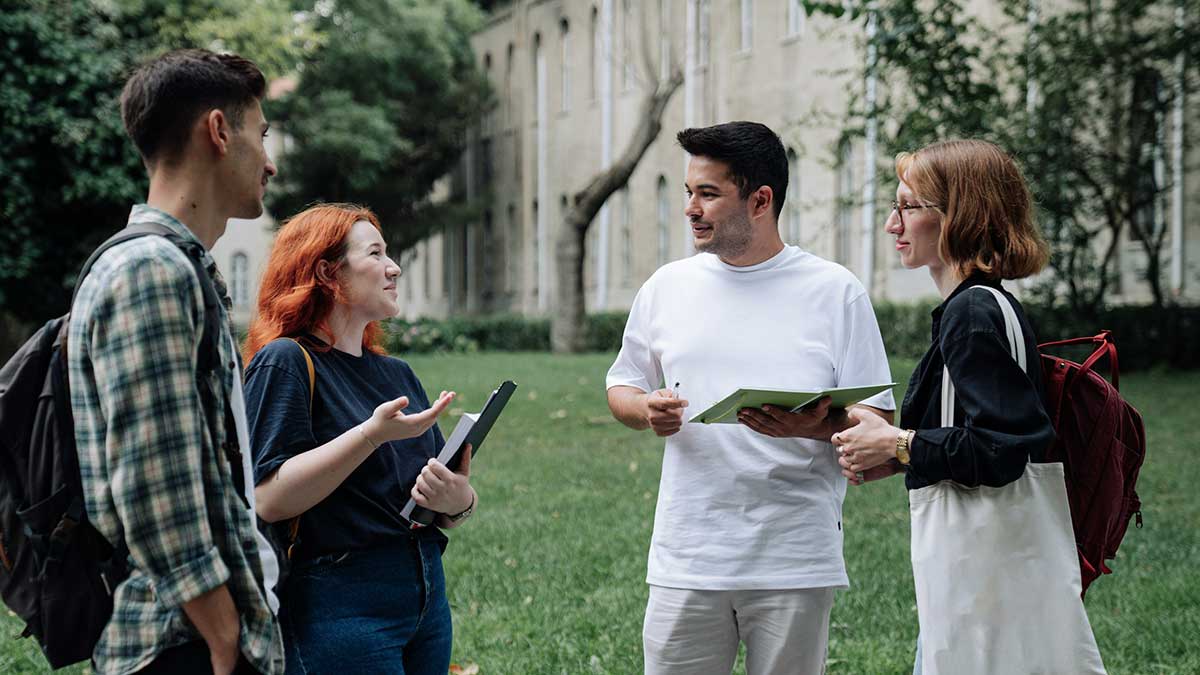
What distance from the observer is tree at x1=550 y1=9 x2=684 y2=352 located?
3064 cm

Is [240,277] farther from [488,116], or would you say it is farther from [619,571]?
[619,571]

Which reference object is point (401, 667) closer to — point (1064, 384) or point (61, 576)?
point (61, 576)

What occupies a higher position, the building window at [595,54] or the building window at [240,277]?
the building window at [595,54]

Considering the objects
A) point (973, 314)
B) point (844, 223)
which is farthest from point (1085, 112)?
point (973, 314)

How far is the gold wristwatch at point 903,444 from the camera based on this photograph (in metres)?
3.11

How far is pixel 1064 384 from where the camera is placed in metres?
3.08

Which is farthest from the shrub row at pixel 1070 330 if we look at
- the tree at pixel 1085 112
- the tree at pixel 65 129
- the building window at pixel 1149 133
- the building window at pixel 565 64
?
the building window at pixel 565 64

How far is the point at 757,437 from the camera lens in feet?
11.9

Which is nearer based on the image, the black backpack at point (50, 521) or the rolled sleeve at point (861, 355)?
the black backpack at point (50, 521)

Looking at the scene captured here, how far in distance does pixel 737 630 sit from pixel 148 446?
1976mm

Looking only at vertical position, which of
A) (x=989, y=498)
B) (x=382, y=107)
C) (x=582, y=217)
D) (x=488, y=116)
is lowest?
(x=989, y=498)

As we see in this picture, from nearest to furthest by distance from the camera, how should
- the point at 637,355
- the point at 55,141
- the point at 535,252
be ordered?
the point at 637,355
the point at 55,141
the point at 535,252

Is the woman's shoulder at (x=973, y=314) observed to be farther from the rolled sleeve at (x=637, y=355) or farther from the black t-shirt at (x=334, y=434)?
the black t-shirt at (x=334, y=434)

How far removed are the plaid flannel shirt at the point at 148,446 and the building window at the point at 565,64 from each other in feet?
130
